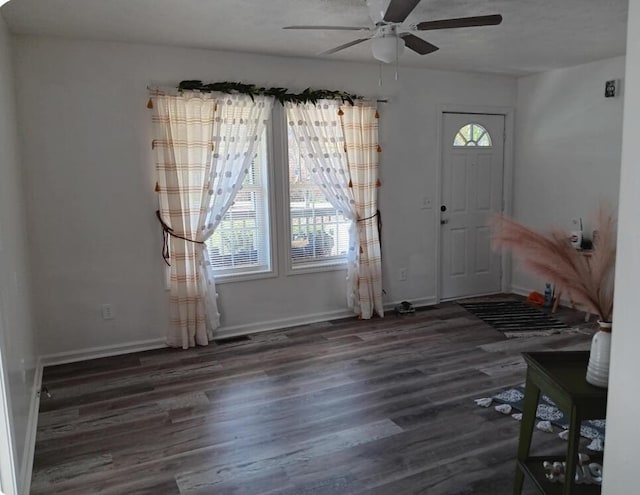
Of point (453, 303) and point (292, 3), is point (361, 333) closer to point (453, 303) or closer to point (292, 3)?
point (453, 303)

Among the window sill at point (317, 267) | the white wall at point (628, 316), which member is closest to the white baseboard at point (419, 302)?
the window sill at point (317, 267)

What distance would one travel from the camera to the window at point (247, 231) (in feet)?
14.5

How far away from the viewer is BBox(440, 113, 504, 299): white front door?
5418 mm

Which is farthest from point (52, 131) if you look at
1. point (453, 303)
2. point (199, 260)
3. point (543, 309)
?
point (543, 309)

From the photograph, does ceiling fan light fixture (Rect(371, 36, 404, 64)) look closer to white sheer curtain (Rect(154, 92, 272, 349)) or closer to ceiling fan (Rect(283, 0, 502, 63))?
ceiling fan (Rect(283, 0, 502, 63))

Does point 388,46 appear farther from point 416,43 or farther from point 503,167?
point 503,167

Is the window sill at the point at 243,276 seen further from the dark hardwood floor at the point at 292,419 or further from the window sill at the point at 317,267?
the dark hardwood floor at the point at 292,419

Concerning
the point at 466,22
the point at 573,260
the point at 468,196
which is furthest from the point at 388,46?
the point at 468,196

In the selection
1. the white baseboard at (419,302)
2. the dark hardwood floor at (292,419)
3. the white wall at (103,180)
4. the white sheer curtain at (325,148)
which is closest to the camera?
the dark hardwood floor at (292,419)

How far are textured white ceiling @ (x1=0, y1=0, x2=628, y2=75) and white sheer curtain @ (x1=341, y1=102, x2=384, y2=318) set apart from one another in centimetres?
59

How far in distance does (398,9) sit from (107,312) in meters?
3.16

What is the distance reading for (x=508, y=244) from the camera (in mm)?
1623

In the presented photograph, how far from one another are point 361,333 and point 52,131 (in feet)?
9.99

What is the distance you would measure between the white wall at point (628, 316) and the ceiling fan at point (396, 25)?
4.92 feet
